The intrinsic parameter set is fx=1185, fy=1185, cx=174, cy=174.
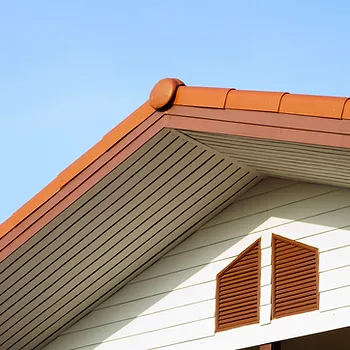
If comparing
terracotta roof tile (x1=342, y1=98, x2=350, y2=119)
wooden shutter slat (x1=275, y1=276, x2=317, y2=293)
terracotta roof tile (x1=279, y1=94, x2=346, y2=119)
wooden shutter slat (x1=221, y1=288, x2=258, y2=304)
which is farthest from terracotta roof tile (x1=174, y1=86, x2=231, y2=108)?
wooden shutter slat (x1=221, y1=288, x2=258, y2=304)

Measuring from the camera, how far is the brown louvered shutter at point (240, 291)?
1014cm

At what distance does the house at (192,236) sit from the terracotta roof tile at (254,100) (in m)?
0.01

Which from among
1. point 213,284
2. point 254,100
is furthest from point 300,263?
point 254,100

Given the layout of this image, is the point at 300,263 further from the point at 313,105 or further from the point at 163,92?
the point at 163,92

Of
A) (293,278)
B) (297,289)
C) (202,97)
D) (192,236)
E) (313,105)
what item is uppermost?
(202,97)

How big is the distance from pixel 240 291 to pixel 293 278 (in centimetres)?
55

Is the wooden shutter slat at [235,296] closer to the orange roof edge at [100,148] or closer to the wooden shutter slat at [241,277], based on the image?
the wooden shutter slat at [241,277]

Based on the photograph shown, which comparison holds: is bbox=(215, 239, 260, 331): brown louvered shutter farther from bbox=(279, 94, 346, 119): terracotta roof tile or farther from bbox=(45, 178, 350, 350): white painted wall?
bbox=(279, 94, 346, 119): terracotta roof tile

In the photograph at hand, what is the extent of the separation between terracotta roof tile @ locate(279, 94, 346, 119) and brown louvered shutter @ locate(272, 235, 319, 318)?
153 cm

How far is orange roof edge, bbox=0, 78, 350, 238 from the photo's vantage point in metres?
8.77

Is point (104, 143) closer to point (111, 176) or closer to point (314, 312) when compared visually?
point (111, 176)

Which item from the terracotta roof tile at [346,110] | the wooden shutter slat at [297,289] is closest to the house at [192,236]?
the wooden shutter slat at [297,289]

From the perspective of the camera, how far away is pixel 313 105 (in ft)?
28.8

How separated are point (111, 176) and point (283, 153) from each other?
1.46m
